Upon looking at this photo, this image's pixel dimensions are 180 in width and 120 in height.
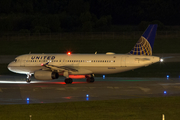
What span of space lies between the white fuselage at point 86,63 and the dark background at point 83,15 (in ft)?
159

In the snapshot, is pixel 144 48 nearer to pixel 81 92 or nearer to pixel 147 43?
pixel 147 43

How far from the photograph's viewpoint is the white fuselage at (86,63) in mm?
33594

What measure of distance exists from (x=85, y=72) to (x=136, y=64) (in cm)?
538

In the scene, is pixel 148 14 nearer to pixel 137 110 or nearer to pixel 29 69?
pixel 29 69

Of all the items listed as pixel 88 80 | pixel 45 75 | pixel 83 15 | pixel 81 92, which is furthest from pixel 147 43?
pixel 83 15

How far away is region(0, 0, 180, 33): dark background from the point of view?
89875 millimetres

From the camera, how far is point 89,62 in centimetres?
3472

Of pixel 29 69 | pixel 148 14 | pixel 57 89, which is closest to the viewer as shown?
pixel 57 89

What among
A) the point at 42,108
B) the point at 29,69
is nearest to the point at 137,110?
the point at 42,108

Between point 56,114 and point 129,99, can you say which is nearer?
point 56,114

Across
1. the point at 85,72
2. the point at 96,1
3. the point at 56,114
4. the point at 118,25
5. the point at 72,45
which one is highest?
the point at 96,1

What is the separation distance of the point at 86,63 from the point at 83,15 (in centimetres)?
5958

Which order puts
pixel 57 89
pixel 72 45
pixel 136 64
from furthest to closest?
pixel 72 45 < pixel 136 64 < pixel 57 89

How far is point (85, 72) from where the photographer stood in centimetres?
3488
